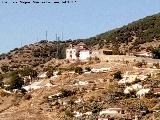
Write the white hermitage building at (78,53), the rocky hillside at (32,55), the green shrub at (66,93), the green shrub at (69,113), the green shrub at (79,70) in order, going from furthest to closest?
the rocky hillside at (32,55) → the white hermitage building at (78,53) → the green shrub at (79,70) → the green shrub at (66,93) → the green shrub at (69,113)

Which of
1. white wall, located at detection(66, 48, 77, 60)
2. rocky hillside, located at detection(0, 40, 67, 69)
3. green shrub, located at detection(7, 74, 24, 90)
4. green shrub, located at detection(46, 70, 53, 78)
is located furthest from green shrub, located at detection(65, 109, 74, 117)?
rocky hillside, located at detection(0, 40, 67, 69)

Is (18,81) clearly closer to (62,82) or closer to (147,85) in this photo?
(62,82)

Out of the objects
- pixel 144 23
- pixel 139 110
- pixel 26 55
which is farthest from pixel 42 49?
pixel 139 110

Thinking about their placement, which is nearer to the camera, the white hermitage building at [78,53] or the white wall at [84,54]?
the white wall at [84,54]

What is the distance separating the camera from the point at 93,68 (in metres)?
95.9

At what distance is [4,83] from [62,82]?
21.5 metres

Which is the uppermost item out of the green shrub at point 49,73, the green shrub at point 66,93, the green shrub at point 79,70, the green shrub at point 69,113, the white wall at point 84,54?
the white wall at point 84,54

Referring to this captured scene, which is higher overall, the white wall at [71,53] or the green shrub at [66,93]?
the white wall at [71,53]

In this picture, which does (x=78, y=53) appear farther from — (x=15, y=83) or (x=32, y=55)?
(x=32, y=55)

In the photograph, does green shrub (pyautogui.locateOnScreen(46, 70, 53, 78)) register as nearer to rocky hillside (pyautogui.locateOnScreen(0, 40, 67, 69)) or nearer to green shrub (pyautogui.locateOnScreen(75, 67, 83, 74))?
green shrub (pyautogui.locateOnScreen(75, 67, 83, 74))

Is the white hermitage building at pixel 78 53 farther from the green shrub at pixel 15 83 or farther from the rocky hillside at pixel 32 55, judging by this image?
the rocky hillside at pixel 32 55

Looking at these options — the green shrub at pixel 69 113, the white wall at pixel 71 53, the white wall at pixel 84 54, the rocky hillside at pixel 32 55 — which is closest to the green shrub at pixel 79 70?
the white wall at pixel 84 54

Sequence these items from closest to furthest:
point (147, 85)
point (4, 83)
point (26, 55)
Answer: point (147, 85) < point (4, 83) < point (26, 55)

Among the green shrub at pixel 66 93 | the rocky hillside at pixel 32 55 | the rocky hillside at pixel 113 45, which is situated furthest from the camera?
the rocky hillside at pixel 32 55
